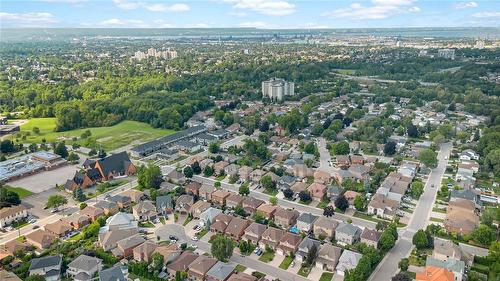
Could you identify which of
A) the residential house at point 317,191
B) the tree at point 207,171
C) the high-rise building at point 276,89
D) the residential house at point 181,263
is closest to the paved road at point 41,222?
the tree at point 207,171

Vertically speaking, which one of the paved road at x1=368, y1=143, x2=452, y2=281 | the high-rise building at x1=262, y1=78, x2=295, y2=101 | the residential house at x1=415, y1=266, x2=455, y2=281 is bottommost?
the paved road at x1=368, y1=143, x2=452, y2=281

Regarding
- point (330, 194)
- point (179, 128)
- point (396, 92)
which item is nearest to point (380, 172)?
point (330, 194)

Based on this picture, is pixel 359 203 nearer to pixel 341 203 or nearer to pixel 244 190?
pixel 341 203

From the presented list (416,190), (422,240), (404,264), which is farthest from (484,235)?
(416,190)

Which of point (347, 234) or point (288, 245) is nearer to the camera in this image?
point (288, 245)

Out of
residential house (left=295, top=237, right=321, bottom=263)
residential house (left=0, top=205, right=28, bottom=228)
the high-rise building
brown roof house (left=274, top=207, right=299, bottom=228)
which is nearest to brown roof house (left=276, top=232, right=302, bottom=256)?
residential house (left=295, top=237, right=321, bottom=263)

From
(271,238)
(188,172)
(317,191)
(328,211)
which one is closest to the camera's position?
(271,238)

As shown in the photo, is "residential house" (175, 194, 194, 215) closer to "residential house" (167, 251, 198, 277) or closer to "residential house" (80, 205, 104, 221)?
"residential house" (80, 205, 104, 221)
